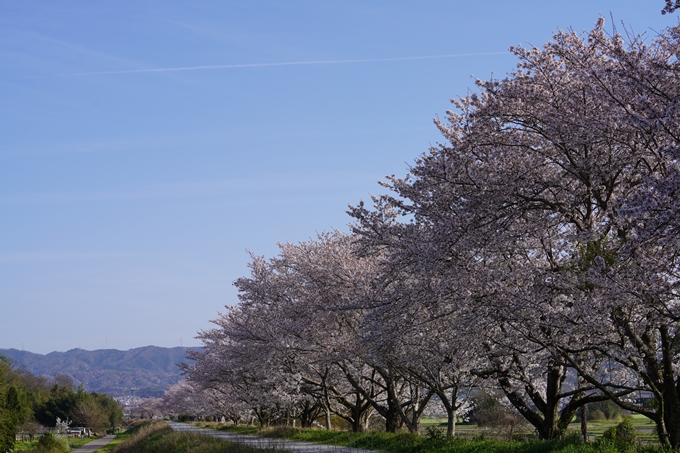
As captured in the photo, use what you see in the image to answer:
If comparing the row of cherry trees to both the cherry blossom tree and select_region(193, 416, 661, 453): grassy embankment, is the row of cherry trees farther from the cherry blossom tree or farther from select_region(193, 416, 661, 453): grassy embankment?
select_region(193, 416, 661, 453): grassy embankment

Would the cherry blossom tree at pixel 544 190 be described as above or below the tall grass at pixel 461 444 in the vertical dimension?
above

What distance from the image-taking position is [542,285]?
1234 centimetres

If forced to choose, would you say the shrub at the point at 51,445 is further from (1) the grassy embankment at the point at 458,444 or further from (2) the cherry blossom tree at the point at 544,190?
(2) the cherry blossom tree at the point at 544,190

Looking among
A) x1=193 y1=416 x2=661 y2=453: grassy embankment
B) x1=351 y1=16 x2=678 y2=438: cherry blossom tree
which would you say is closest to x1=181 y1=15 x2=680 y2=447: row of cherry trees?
x1=351 y1=16 x2=678 y2=438: cherry blossom tree

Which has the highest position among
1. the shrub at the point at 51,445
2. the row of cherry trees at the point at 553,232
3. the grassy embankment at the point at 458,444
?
the row of cherry trees at the point at 553,232

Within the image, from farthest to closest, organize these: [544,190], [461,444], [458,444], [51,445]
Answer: [51,445], [458,444], [461,444], [544,190]

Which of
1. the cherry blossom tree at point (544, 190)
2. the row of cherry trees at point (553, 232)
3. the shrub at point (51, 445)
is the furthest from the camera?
the shrub at point (51, 445)

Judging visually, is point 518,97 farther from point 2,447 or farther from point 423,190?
point 2,447

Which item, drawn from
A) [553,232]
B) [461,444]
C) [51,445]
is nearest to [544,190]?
[553,232]

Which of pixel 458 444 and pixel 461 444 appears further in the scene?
pixel 458 444

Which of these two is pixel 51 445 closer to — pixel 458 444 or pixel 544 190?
pixel 458 444

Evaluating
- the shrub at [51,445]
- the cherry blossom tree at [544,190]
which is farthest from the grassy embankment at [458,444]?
the shrub at [51,445]

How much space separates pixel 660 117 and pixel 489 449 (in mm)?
8123

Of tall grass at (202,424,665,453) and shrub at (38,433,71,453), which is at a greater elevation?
tall grass at (202,424,665,453)
